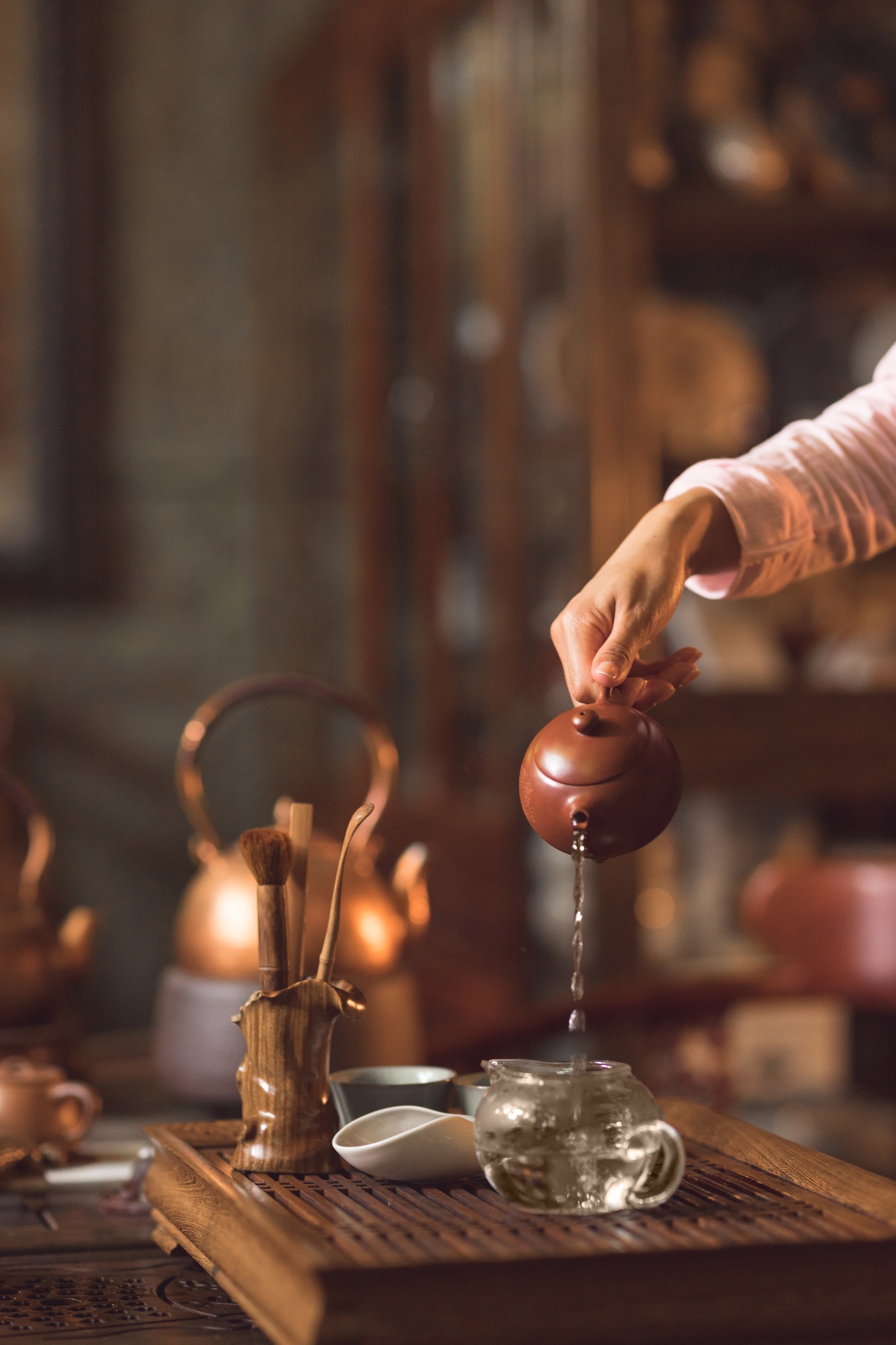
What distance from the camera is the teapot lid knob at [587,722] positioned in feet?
3.34

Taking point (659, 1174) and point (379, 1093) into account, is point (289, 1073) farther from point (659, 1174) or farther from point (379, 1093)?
point (659, 1174)

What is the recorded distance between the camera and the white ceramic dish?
3.24ft

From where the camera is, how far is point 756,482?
1231 mm

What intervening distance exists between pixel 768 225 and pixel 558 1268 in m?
2.39

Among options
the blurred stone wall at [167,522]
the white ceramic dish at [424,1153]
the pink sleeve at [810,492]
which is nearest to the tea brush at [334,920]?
the white ceramic dish at [424,1153]

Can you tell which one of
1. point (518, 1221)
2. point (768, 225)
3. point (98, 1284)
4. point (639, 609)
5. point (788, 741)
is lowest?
point (98, 1284)

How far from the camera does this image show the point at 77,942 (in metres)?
1.57

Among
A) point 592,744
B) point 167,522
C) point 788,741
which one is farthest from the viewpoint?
point 167,522

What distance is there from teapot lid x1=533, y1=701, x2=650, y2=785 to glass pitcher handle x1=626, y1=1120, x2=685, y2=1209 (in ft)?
0.70

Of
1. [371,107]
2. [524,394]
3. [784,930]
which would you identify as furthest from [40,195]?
[784,930]

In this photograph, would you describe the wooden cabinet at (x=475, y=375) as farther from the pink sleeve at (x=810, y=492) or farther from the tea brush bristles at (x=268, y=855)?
the tea brush bristles at (x=268, y=855)

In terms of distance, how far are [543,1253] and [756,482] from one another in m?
0.63

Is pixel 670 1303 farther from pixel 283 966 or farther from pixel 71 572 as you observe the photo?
pixel 71 572

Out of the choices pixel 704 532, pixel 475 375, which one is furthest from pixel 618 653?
pixel 475 375
